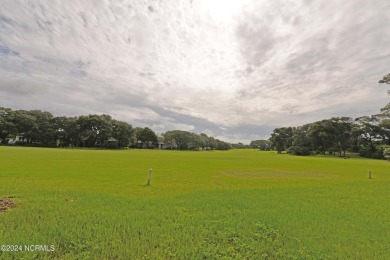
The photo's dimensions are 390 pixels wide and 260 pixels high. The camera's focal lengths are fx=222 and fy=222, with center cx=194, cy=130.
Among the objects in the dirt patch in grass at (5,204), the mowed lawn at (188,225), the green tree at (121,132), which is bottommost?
the mowed lawn at (188,225)

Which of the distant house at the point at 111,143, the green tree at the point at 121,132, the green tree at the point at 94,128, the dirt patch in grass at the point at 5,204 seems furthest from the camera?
the green tree at the point at 121,132

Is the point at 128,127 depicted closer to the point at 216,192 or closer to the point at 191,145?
the point at 191,145

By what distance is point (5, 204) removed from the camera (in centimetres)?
1048

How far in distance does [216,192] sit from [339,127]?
10829 centimetres

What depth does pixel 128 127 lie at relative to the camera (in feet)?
409

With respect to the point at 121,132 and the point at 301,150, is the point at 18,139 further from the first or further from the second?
the point at 301,150

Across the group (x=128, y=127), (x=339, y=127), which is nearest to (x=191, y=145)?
(x=128, y=127)

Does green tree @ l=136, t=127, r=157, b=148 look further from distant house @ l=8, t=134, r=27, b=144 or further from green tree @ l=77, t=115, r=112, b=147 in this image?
distant house @ l=8, t=134, r=27, b=144

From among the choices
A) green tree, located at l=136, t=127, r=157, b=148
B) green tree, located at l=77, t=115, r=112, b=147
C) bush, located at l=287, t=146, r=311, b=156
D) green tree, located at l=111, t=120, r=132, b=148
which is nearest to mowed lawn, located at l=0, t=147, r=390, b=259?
green tree, located at l=77, t=115, r=112, b=147

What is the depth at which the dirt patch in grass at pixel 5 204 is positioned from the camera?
989 cm

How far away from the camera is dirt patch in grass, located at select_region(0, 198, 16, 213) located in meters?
9.89

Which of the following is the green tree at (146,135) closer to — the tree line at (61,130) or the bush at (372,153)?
the tree line at (61,130)

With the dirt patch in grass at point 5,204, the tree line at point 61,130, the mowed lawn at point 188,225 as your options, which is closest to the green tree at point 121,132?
the tree line at point 61,130

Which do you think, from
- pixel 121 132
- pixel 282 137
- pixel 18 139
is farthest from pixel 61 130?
pixel 282 137
